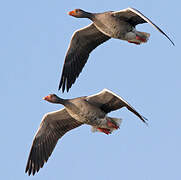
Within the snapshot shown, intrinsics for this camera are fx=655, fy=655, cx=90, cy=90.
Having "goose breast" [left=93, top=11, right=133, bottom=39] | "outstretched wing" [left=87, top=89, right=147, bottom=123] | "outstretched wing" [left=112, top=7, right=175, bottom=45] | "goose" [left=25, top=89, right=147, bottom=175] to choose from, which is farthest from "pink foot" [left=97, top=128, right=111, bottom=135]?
"outstretched wing" [left=112, top=7, right=175, bottom=45]

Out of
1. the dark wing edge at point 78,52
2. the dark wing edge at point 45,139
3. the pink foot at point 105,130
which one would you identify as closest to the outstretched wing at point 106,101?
the pink foot at point 105,130

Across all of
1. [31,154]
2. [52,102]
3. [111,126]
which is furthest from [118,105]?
[31,154]

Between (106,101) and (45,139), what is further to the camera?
(45,139)

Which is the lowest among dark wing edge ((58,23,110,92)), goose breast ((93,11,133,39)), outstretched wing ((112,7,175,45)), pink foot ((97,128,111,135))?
pink foot ((97,128,111,135))

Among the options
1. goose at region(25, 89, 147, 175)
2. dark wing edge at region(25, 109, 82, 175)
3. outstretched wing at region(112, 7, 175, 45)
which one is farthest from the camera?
dark wing edge at region(25, 109, 82, 175)

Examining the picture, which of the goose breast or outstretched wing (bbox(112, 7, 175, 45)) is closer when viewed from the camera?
outstretched wing (bbox(112, 7, 175, 45))

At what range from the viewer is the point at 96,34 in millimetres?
21031

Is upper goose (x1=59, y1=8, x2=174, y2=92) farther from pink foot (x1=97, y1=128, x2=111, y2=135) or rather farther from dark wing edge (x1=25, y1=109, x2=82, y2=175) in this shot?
pink foot (x1=97, y1=128, x2=111, y2=135)

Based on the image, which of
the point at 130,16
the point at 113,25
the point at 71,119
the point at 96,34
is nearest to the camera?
the point at 113,25

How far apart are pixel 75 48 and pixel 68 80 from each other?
106 cm

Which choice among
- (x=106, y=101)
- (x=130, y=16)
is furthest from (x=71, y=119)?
(x=130, y=16)

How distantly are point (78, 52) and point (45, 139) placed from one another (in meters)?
3.24

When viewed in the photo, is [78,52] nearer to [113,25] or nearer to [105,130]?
[113,25]

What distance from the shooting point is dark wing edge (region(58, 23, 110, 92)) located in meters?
21.0
